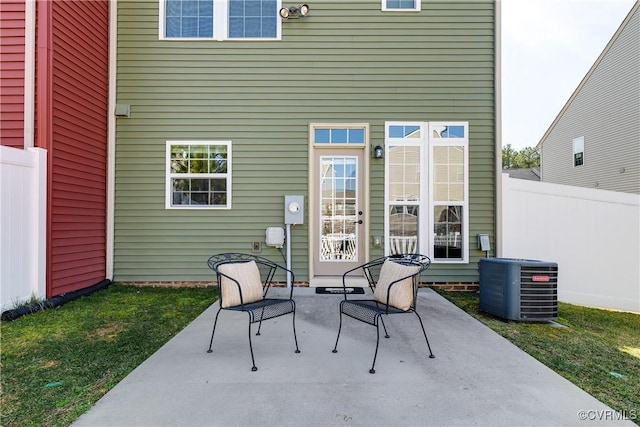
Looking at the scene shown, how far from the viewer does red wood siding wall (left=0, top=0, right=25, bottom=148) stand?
3600 millimetres

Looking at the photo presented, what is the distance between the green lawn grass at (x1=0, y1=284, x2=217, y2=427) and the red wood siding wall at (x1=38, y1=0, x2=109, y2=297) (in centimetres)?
56

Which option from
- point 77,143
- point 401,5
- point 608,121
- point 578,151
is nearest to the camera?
point 77,143

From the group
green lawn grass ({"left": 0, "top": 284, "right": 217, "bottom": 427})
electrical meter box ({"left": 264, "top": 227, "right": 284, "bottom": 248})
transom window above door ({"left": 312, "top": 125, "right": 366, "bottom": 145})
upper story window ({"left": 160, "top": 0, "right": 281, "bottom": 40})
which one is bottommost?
green lawn grass ({"left": 0, "top": 284, "right": 217, "bottom": 427})

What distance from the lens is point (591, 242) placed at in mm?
4555

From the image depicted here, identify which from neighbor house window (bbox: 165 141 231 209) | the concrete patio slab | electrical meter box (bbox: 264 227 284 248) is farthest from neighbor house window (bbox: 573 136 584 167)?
neighbor house window (bbox: 165 141 231 209)

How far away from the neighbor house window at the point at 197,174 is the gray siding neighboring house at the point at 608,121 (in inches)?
438

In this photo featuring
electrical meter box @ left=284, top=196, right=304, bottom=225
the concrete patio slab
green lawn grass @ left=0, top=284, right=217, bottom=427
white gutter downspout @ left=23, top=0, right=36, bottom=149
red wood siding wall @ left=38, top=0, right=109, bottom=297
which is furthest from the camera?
electrical meter box @ left=284, top=196, right=304, bottom=225

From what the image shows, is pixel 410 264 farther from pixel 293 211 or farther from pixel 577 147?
pixel 577 147

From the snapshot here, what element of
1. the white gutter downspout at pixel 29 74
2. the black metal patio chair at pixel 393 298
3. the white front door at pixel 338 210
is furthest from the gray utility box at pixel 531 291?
the white gutter downspout at pixel 29 74

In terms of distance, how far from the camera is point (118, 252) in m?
4.76

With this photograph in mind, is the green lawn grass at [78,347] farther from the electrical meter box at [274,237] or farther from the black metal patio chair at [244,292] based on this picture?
the electrical meter box at [274,237]

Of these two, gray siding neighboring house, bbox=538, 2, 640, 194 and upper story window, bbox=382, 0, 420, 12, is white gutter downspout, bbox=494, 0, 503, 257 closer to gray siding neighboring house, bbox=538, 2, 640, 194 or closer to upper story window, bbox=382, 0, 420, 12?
upper story window, bbox=382, 0, 420, 12

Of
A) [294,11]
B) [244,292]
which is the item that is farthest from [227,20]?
[244,292]

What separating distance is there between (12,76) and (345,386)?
4907mm
